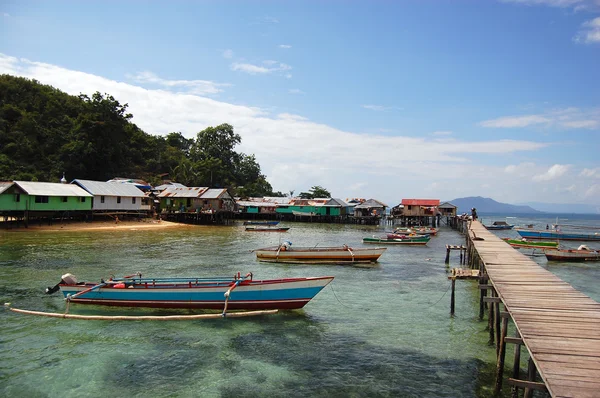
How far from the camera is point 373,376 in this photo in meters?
11.0

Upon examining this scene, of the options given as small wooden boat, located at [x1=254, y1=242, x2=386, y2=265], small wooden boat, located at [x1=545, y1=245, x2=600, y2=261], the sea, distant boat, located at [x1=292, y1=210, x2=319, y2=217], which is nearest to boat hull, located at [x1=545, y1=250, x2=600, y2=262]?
small wooden boat, located at [x1=545, y1=245, x2=600, y2=261]

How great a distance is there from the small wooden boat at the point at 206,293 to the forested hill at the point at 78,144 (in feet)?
146

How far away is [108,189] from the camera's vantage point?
49344 mm

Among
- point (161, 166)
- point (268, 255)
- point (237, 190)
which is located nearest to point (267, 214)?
point (237, 190)

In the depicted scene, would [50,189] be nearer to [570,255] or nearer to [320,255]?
[320,255]

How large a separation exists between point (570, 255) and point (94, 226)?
46271 mm

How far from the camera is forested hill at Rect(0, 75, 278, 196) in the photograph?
59.0 m

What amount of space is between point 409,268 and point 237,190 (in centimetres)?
6163

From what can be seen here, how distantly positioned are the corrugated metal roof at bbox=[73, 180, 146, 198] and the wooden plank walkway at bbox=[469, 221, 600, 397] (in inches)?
1787

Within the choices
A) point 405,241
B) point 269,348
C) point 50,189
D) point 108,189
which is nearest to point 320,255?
point 405,241

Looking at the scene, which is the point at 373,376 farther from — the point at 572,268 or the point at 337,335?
the point at 572,268

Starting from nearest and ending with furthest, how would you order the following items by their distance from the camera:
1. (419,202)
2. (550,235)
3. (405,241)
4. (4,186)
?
(4,186)
(405,241)
(550,235)
(419,202)

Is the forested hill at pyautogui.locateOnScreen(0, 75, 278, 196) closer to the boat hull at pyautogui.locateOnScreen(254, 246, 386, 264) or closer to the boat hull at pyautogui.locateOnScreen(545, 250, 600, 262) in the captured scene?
the boat hull at pyautogui.locateOnScreen(254, 246, 386, 264)

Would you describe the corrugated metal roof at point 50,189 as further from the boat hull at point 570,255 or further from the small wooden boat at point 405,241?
the boat hull at point 570,255
